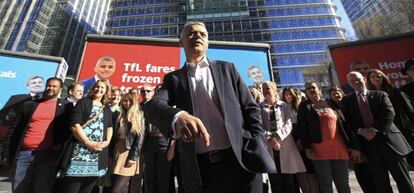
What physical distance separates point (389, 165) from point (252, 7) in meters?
62.8

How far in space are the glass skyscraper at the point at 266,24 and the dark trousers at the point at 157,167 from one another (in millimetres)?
51300

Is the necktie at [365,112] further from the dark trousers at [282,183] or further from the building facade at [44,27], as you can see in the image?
the building facade at [44,27]

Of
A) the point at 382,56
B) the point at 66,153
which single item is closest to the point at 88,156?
the point at 66,153

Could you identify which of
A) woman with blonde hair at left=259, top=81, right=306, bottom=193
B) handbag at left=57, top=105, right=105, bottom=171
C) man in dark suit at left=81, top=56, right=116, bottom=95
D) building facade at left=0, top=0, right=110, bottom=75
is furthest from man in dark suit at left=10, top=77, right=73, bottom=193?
building facade at left=0, top=0, right=110, bottom=75

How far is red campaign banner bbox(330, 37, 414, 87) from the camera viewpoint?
5494mm

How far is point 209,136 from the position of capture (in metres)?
1.20

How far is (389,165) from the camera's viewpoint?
118 inches

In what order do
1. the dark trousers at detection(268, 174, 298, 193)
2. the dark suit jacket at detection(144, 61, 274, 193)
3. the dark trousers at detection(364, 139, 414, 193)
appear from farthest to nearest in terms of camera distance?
the dark trousers at detection(268, 174, 298, 193)
the dark trousers at detection(364, 139, 414, 193)
the dark suit jacket at detection(144, 61, 274, 193)

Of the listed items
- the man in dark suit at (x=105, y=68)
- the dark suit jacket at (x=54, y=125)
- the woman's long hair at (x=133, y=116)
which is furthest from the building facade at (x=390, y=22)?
the dark suit jacket at (x=54, y=125)

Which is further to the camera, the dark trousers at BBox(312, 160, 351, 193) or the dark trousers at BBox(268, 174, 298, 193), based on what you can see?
the dark trousers at BBox(268, 174, 298, 193)

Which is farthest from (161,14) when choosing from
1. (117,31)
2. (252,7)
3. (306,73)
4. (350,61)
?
(350,61)

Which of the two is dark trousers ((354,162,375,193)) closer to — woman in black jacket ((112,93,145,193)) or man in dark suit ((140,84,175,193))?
man in dark suit ((140,84,175,193))

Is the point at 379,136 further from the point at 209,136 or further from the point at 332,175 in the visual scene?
the point at 209,136

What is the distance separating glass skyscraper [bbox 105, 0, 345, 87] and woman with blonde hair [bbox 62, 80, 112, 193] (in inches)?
2049
